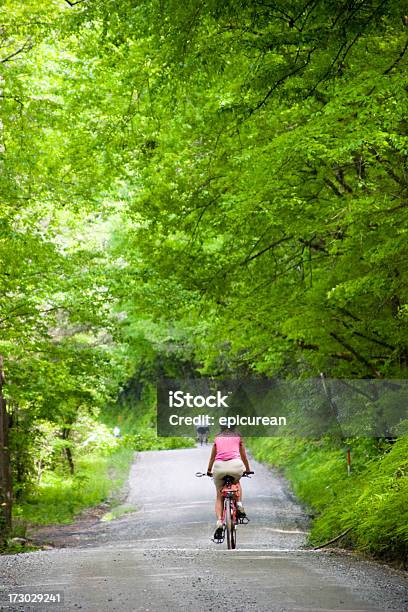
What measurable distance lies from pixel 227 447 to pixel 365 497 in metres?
2.16

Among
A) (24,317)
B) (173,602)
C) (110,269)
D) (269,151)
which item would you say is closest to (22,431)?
(24,317)

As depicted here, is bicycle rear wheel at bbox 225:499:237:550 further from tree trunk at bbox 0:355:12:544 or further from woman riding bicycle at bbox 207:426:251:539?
tree trunk at bbox 0:355:12:544

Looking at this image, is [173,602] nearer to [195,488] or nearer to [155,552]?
[155,552]

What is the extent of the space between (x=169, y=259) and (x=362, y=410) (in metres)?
5.35

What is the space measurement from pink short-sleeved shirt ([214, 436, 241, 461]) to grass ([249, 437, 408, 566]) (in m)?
1.93

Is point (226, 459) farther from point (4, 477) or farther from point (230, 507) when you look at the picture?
point (4, 477)

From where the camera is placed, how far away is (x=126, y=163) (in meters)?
14.6

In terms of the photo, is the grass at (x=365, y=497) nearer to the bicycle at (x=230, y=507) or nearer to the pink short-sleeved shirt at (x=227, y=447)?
the bicycle at (x=230, y=507)

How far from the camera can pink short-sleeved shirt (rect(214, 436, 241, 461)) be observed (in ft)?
38.4

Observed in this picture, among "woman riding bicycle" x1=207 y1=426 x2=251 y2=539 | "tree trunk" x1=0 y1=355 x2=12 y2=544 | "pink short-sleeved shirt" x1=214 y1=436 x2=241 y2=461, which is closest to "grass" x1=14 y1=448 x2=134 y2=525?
"tree trunk" x1=0 y1=355 x2=12 y2=544

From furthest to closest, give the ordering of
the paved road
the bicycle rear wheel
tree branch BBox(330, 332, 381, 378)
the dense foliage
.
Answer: tree branch BBox(330, 332, 381, 378), the bicycle rear wheel, the dense foliage, the paved road

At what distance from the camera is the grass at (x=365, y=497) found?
32.4 feet

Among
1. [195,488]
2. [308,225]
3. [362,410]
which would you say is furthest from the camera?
[195,488]

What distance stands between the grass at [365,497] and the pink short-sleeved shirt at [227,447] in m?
1.93
